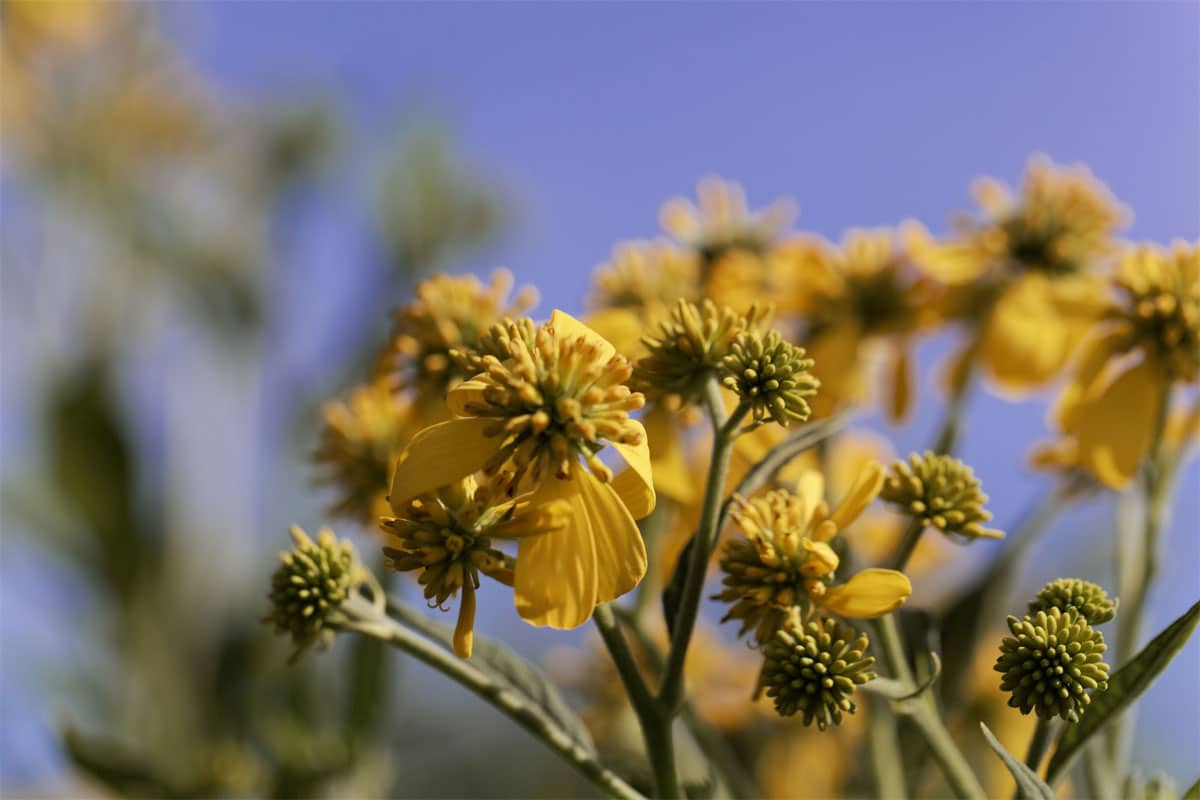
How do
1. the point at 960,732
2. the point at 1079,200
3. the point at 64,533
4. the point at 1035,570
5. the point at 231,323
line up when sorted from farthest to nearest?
the point at 231,323 < the point at 64,533 < the point at 1035,570 < the point at 1079,200 < the point at 960,732

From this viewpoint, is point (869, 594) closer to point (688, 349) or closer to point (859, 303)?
point (688, 349)

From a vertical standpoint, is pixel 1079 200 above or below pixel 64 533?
below

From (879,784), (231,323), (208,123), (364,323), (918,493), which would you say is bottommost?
(879,784)

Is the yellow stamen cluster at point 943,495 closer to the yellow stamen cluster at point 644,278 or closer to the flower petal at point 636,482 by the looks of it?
the flower petal at point 636,482

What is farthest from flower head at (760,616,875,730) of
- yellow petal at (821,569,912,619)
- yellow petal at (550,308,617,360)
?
yellow petal at (550,308,617,360)

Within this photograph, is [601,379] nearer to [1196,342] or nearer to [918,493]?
[918,493]

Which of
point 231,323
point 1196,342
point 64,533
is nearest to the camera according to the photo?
point 1196,342

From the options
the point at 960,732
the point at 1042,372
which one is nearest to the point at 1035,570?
the point at 960,732
